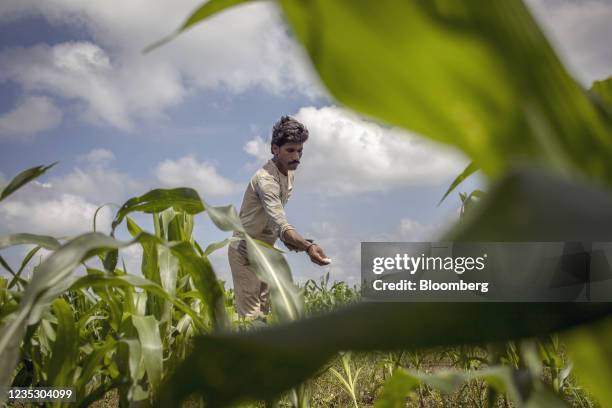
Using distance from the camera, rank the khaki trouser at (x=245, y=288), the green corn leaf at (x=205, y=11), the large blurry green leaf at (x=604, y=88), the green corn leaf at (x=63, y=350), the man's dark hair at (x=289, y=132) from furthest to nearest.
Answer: the khaki trouser at (x=245, y=288) < the man's dark hair at (x=289, y=132) < the green corn leaf at (x=63, y=350) < the large blurry green leaf at (x=604, y=88) < the green corn leaf at (x=205, y=11)

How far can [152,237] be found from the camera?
0.64m

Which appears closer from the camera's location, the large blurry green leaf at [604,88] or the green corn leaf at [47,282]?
the large blurry green leaf at [604,88]

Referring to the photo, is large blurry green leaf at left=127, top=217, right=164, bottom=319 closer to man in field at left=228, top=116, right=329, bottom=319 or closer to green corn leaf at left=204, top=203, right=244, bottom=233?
green corn leaf at left=204, top=203, right=244, bottom=233

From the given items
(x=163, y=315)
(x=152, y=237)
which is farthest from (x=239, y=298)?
(x=152, y=237)

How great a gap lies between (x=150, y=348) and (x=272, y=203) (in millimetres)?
2068

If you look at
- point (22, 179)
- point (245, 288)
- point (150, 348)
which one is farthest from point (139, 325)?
point (245, 288)

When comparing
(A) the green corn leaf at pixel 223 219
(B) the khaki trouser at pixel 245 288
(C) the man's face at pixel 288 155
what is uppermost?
(C) the man's face at pixel 288 155

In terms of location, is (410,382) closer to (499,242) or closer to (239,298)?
(499,242)

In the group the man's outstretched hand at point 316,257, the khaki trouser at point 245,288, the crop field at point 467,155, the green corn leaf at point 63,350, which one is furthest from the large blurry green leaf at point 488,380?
the khaki trouser at point 245,288

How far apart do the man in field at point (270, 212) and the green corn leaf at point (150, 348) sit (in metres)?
1.86

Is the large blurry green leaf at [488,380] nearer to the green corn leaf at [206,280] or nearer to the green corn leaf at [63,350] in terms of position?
the green corn leaf at [206,280]

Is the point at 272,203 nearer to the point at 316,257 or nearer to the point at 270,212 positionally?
the point at 270,212

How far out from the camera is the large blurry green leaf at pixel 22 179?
2.53 feet

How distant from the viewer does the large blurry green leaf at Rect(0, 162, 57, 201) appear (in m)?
0.77
